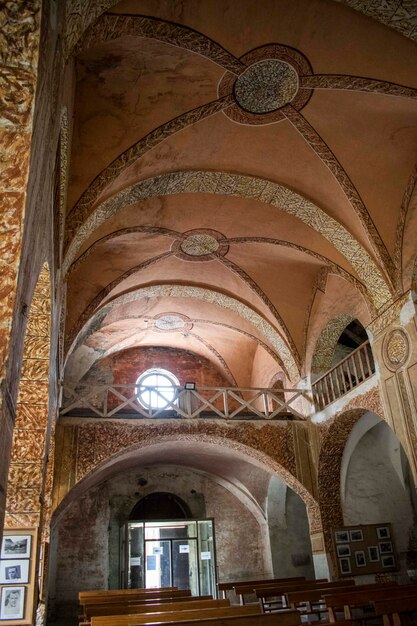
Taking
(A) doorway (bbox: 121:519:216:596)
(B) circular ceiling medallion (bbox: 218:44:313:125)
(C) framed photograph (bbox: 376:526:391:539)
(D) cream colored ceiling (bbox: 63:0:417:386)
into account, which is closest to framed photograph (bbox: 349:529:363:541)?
(C) framed photograph (bbox: 376:526:391:539)

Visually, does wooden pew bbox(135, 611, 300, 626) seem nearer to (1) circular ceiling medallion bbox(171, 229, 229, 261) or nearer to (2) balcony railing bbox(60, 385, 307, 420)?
(2) balcony railing bbox(60, 385, 307, 420)

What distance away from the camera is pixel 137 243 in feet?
37.2

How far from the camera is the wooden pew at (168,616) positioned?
5641 millimetres

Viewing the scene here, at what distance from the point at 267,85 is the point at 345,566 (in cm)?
Answer: 969

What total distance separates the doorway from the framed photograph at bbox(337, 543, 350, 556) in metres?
4.74

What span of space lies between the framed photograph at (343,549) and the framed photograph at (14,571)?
7.24 meters

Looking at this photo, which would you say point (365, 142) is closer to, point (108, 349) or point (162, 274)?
point (162, 274)

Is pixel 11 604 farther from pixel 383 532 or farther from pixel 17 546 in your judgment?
pixel 383 532

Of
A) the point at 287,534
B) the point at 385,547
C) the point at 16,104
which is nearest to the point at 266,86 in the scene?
the point at 16,104

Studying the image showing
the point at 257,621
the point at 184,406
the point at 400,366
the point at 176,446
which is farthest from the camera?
the point at 184,406

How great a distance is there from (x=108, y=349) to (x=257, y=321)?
15.8ft

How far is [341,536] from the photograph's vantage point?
11938 mm

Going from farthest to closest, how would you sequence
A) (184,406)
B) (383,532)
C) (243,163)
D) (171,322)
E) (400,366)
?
(171,322), (184,406), (383,532), (400,366), (243,163)

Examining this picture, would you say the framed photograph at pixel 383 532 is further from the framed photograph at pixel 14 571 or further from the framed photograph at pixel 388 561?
the framed photograph at pixel 14 571
